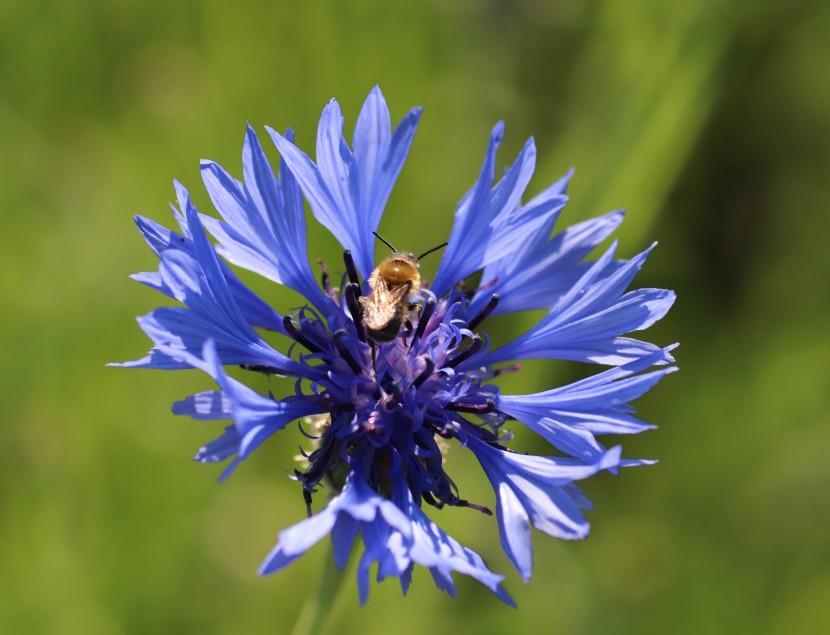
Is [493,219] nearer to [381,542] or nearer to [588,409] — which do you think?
[588,409]

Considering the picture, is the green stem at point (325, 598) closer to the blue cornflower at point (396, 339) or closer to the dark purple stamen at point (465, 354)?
the blue cornflower at point (396, 339)

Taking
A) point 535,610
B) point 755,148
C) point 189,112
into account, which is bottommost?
point 535,610

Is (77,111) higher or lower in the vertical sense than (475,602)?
higher

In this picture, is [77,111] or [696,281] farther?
[696,281]

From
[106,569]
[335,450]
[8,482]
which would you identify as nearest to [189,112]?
[8,482]

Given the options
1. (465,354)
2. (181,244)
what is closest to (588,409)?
(465,354)

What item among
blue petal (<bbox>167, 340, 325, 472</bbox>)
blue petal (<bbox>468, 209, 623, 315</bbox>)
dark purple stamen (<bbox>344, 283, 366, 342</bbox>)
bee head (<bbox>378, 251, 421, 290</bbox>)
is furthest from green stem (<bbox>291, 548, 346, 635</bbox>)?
blue petal (<bbox>468, 209, 623, 315</bbox>)

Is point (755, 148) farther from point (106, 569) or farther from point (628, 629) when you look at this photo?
point (106, 569)

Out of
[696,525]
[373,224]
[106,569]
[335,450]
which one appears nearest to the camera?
[335,450]
